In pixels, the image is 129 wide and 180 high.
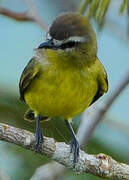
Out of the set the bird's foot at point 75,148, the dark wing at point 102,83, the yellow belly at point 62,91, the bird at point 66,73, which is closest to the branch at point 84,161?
the bird's foot at point 75,148

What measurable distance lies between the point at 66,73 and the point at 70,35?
0.98 ft

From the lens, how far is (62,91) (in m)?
3.65

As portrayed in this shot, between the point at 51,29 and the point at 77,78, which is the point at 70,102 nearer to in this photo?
the point at 77,78

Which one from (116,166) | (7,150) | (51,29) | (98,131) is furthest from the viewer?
(98,131)

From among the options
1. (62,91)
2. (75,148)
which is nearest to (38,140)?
(75,148)

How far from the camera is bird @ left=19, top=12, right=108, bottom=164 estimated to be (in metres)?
3.56

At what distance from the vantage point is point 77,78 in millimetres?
3697

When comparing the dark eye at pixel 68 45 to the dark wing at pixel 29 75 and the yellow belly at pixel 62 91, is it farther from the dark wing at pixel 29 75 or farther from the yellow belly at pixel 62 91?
the dark wing at pixel 29 75

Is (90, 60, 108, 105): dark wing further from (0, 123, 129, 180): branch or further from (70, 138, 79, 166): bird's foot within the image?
(0, 123, 129, 180): branch

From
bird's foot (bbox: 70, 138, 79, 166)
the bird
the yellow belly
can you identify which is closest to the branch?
bird's foot (bbox: 70, 138, 79, 166)

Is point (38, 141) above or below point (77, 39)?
below

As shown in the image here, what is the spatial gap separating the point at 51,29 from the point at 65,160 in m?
0.79

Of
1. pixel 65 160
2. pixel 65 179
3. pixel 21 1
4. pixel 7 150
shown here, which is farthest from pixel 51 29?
pixel 21 1

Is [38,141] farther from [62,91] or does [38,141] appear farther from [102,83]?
[102,83]
